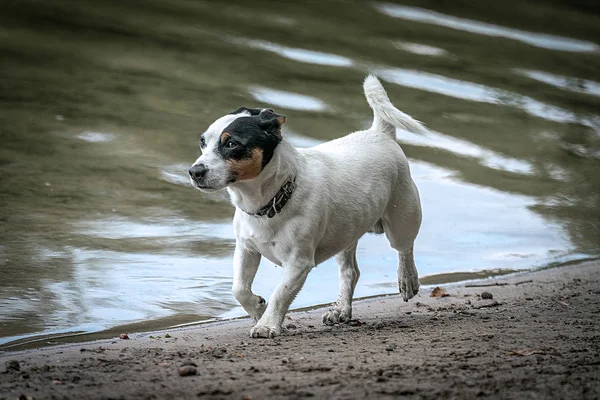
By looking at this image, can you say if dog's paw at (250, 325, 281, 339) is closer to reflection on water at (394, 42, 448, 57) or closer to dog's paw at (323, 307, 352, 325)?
dog's paw at (323, 307, 352, 325)

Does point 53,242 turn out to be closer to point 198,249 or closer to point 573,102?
point 198,249

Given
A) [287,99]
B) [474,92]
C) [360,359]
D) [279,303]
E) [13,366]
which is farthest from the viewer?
[474,92]

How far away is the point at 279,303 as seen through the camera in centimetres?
542

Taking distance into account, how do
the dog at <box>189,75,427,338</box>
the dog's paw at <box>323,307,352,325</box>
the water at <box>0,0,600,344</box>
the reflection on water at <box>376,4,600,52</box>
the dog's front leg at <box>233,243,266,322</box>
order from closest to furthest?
the dog at <box>189,75,427,338</box>
the dog's front leg at <box>233,243,266,322</box>
the dog's paw at <box>323,307,352,325</box>
the water at <box>0,0,600,344</box>
the reflection on water at <box>376,4,600,52</box>

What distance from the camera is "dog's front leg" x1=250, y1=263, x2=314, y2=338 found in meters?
5.35

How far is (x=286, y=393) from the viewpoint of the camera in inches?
155

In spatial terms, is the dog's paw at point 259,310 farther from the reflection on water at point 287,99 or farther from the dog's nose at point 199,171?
the reflection on water at point 287,99

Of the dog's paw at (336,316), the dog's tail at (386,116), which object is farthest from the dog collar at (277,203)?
the dog's tail at (386,116)

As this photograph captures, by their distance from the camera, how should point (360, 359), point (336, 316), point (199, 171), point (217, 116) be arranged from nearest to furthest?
point (360, 359) < point (199, 171) < point (336, 316) < point (217, 116)

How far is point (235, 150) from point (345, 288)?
4.44 ft

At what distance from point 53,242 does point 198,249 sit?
1011mm

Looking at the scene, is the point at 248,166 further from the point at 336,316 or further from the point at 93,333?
the point at 93,333

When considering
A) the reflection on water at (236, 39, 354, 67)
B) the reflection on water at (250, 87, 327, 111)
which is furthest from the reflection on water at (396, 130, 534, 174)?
the reflection on water at (236, 39, 354, 67)

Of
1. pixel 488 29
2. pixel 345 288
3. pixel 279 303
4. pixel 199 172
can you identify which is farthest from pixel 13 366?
pixel 488 29
